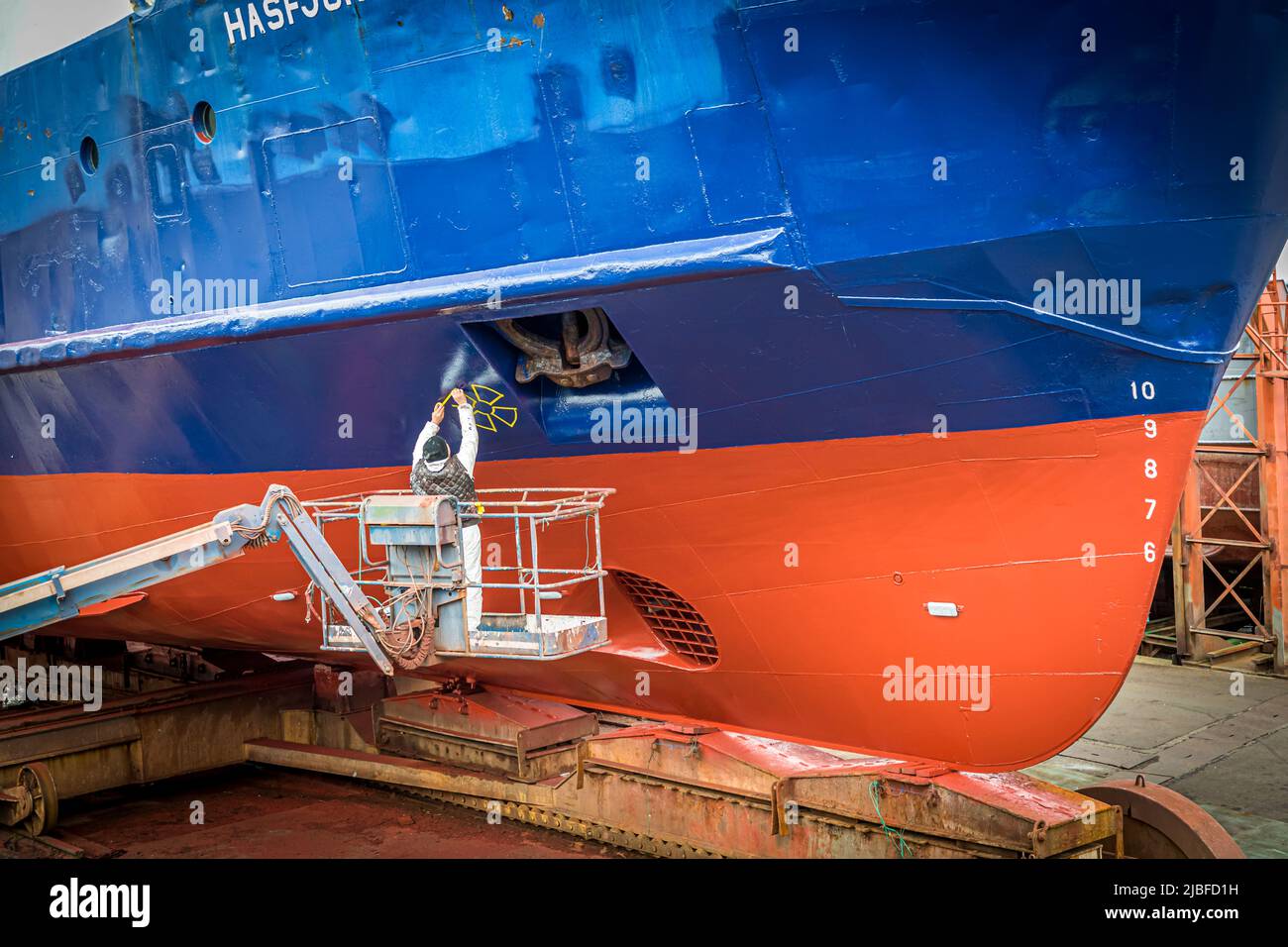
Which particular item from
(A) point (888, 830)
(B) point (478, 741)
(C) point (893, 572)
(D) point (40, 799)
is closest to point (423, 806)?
(B) point (478, 741)

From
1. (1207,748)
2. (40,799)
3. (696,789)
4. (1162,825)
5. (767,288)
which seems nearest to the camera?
(767,288)

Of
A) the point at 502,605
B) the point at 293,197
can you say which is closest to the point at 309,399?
the point at 293,197

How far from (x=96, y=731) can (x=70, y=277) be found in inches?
88.6

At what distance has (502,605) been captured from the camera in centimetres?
510

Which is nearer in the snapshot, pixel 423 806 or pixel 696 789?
pixel 696 789

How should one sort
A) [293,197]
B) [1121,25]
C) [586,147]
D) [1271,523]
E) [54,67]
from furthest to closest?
[1271,523] → [54,67] → [293,197] → [586,147] → [1121,25]

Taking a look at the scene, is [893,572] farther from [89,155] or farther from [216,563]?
[89,155]

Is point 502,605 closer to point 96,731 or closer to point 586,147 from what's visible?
point 586,147

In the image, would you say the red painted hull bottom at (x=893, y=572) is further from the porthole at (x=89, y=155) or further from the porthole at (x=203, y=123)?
the porthole at (x=89, y=155)

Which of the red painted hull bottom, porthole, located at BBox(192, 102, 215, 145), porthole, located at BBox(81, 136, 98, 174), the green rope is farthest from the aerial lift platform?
porthole, located at BBox(81, 136, 98, 174)

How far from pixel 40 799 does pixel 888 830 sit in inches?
153

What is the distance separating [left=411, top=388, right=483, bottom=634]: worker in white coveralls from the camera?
14.4 feet

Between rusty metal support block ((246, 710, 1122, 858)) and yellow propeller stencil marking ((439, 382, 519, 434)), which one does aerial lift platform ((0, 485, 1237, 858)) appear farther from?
yellow propeller stencil marking ((439, 382, 519, 434))

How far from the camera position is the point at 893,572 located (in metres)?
4.39
